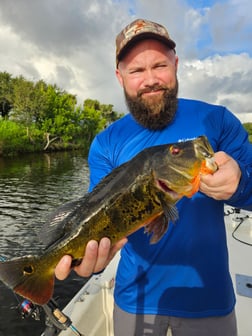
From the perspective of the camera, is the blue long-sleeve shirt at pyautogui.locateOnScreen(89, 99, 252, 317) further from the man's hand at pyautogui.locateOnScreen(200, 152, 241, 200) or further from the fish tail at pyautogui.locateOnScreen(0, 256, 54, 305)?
the fish tail at pyautogui.locateOnScreen(0, 256, 54, 305)

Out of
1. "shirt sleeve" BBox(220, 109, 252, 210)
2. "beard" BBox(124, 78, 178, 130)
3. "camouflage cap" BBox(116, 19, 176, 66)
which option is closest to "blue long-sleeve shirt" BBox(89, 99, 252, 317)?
"shirt sleeve" BBox(220, 109, 252, 210)

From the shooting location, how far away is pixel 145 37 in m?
2.78

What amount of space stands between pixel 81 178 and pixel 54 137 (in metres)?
36.3

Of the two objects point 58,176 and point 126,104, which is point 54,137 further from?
point 126,104

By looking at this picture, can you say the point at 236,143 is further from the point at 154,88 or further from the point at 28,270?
the point at 28,270

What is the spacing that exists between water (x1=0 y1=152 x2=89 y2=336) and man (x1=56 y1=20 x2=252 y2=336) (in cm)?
88

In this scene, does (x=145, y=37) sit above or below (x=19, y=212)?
above

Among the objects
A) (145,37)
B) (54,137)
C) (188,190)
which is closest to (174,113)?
(145,37)

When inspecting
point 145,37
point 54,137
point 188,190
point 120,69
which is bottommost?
point 188,190

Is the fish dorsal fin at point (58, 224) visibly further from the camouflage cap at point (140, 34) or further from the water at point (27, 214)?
the camouflage cap at point (140, 34)

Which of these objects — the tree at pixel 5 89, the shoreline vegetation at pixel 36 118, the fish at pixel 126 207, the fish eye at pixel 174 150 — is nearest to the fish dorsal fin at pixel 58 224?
the fish at pixel 126 207

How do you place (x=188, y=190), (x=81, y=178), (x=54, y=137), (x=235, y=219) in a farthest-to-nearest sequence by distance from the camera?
(x=54, y=137)
(x=81, y=178)
(x=235, y=219)
(x=188, y=190)

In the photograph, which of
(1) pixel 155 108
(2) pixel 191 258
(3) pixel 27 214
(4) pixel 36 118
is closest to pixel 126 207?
(2) pixel 191 258

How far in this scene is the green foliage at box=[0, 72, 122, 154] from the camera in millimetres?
51031
